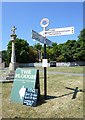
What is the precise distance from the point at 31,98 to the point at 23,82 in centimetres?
83

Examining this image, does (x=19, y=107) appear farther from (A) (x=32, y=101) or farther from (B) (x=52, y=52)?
(B) (x=52, y=52)

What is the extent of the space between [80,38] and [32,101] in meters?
62.5

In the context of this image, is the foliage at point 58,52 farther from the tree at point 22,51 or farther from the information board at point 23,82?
the information board at point 23,82

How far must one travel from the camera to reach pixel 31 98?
27.7 feet

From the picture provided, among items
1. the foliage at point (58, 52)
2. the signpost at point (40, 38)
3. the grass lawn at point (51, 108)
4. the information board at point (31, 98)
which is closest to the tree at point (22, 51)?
the foliage at point (58, 52)

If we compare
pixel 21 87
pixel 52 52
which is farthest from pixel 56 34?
pixel 52 52

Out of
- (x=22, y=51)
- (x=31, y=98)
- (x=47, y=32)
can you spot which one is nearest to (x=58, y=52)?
(x=22, y=51)

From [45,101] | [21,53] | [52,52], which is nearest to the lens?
[45,101]

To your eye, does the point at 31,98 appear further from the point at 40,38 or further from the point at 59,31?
the point at 59,31

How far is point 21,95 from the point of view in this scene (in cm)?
871

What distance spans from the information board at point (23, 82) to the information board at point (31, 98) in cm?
18

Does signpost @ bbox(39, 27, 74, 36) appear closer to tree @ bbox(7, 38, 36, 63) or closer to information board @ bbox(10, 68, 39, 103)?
information board @ bbox(10, 68, 39, 103)

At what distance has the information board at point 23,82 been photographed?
28.7 ft

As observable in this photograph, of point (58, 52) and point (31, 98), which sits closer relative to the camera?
point (31, 98)
